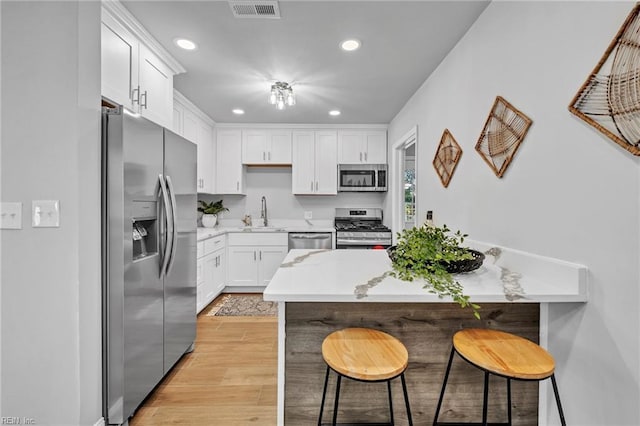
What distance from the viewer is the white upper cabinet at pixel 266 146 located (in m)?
4.30

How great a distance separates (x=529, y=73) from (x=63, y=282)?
8.20 ft

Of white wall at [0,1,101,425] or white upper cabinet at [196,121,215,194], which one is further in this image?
white upper cabinet at [196,121,215,194]

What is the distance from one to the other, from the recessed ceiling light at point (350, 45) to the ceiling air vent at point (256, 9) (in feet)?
1.74

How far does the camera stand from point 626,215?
988 mm

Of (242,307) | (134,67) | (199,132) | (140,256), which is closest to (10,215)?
(140,256)

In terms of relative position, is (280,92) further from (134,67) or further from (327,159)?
(327,159)

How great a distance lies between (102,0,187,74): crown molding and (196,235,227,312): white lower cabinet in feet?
5.60

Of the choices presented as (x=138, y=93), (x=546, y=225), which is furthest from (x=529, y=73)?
(x=138, y=93)

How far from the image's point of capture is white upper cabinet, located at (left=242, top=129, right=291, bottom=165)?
430 centimetres

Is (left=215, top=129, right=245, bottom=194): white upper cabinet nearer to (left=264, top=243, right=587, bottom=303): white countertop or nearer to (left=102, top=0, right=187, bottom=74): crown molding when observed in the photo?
(left=102, top=0, right=187, bottom=74): crown molding

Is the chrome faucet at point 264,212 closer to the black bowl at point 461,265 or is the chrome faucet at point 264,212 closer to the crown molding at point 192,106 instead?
the crown molding at point 192,106

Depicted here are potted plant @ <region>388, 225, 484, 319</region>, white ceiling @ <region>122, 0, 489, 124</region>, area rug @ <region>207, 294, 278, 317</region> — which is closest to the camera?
potted plant @ <region>388, 225, 484, 319</region>

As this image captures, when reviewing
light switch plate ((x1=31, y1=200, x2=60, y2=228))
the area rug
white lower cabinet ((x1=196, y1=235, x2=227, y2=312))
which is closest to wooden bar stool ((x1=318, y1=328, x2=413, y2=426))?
light switch plate ((x1=31, y1=200, x2=60, y2=228))

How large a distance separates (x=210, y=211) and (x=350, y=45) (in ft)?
9.93
